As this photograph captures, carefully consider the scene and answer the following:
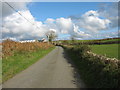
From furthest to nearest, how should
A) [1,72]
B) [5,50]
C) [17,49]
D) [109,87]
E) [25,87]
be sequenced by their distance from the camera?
[17,49] → [5,50] → [1,72] → [25,87] → [109,87]

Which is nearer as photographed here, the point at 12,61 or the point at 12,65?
the point at 12,65

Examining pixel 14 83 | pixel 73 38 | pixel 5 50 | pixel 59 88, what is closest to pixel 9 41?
pixel 5 50

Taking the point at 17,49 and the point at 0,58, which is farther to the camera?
the point at 17,49

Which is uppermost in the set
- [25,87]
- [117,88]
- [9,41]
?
[9,41]

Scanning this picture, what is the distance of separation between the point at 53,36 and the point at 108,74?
401ft

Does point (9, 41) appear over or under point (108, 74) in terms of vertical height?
over

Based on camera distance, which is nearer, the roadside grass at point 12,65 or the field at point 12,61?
the roadside grass at point 12,65

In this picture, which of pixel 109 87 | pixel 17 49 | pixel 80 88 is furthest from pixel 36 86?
pixel 17 49

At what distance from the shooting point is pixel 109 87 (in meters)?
5.66

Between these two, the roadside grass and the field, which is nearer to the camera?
the roadside grass

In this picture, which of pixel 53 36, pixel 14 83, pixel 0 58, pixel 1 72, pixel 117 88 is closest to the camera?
pixel 117 88

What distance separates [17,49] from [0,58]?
5427 millimetres

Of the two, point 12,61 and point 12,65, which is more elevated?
point 12,61

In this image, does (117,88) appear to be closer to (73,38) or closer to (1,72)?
(1,72)
